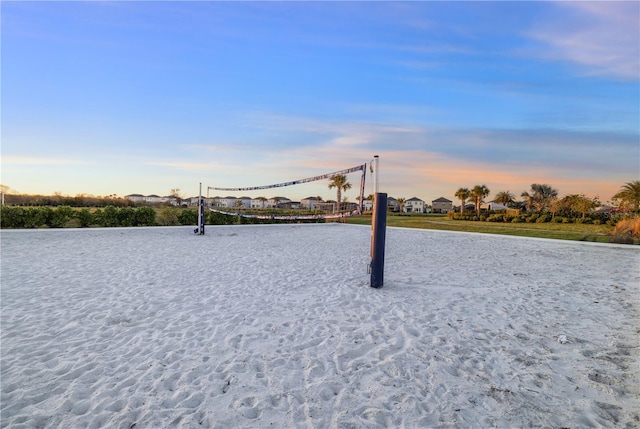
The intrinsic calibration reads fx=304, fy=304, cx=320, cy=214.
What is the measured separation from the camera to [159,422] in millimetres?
1807

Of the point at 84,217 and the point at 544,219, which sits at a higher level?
the point at 544,219

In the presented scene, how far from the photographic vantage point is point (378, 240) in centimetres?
493

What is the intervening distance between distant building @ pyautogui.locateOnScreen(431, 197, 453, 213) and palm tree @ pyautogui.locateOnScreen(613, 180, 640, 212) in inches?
2025

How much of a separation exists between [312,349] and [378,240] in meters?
2.54

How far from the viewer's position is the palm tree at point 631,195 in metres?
18.9

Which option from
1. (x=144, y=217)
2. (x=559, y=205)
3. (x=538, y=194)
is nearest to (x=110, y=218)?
(x=144, y=217)

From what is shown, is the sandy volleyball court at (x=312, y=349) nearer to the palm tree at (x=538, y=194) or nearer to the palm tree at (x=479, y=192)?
the palm tree at (x=479, y=192)

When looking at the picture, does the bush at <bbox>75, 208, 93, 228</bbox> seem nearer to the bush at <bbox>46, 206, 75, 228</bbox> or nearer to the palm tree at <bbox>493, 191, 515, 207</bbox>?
the bush at <bbox>46, 206, 75, 228</bbox>

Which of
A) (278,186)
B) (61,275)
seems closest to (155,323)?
(61,275)

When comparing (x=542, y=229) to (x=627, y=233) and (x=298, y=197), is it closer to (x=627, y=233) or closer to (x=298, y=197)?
(x=627, y=233)

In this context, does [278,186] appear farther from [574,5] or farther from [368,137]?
[574,5]

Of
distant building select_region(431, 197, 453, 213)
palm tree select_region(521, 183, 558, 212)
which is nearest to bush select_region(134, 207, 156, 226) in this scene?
palm tree select_region(521, 183, 558, 212)

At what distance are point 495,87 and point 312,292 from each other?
31.8 feet

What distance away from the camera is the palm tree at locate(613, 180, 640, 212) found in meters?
18.9
